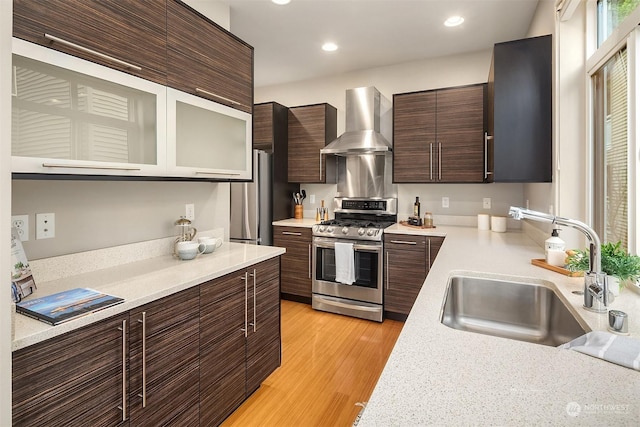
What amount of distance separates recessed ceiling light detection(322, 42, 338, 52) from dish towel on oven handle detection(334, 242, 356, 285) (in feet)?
6.66

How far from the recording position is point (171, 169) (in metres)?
1.74

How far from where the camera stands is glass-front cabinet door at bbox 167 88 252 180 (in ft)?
5.80

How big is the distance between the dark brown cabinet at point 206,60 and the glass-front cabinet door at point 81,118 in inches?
8.8

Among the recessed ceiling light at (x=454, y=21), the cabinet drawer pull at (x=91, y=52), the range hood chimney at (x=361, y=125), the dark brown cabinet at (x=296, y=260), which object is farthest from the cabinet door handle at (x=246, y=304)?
the recessed ceiling light at (x=454, y=21)

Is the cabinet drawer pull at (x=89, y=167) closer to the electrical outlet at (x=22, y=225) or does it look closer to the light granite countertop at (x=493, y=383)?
the electrical outlet at (x=22, y=225)

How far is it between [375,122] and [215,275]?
2713 mm

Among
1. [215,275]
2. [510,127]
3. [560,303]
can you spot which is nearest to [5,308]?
[215,275]

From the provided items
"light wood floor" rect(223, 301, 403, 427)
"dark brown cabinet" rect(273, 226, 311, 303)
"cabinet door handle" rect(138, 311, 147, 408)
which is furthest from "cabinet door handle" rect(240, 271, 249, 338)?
"dark brown cabinet" rect(273, 226, 311, 303)

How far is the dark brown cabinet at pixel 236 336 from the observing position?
166 cm

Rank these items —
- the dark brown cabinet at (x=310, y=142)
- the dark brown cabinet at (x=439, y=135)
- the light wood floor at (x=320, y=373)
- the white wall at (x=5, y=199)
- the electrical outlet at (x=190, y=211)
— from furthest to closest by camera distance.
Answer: the dark brown cabinet at (x=310, y=142) → the dark brown cabinet at (x=439, y=135) → the electrical outlet at (x=190, y=211) → the light wood floor at (x=320, y=373) → the white wall at (x=5, y=199)

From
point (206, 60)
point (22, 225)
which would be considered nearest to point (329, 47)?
point (206, 60)

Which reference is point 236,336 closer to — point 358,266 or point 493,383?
point 493,383

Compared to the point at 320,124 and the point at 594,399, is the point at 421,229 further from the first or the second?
the point at 594,399

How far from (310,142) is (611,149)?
2.83 meters
